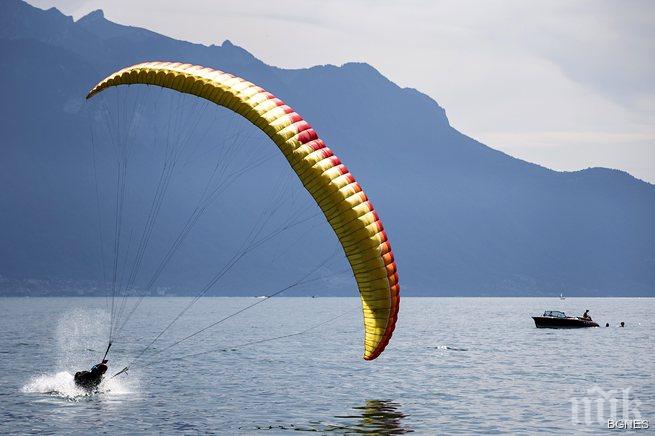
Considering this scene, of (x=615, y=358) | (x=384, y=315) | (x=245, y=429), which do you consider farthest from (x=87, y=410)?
(x=615, y=358)

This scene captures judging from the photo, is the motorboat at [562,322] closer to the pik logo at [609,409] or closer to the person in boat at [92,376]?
the pik logo at [609,409]

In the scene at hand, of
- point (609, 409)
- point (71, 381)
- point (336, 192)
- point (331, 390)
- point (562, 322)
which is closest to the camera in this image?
point (336, 192)

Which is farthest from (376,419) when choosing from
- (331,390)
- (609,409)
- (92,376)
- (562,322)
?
(562,322)

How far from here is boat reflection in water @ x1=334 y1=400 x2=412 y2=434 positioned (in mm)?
35875

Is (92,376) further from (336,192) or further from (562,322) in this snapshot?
(562,322)

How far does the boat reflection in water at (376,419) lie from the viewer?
35875mm

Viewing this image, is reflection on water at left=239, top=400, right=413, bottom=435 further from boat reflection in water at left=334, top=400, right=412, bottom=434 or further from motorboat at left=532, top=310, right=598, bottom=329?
motorboat at left=532, top=310, right=598, bottom=329

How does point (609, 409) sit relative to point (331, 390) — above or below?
below

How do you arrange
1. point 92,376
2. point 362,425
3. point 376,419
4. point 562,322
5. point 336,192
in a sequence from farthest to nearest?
1. point 562,322
2. point 376,419
3. point 92,376
4. point 362,425
5. point 336,192

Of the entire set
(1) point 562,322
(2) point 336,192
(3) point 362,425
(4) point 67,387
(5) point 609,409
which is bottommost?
(3) point 362,425

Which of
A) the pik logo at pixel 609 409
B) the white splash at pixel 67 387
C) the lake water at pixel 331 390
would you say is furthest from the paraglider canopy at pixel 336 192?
the white splash at pixel 67 387

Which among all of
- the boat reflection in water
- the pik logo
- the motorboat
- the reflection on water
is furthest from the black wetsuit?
the motorboat

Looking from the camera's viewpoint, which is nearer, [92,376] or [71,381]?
[92,376]

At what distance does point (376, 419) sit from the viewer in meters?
39.0
